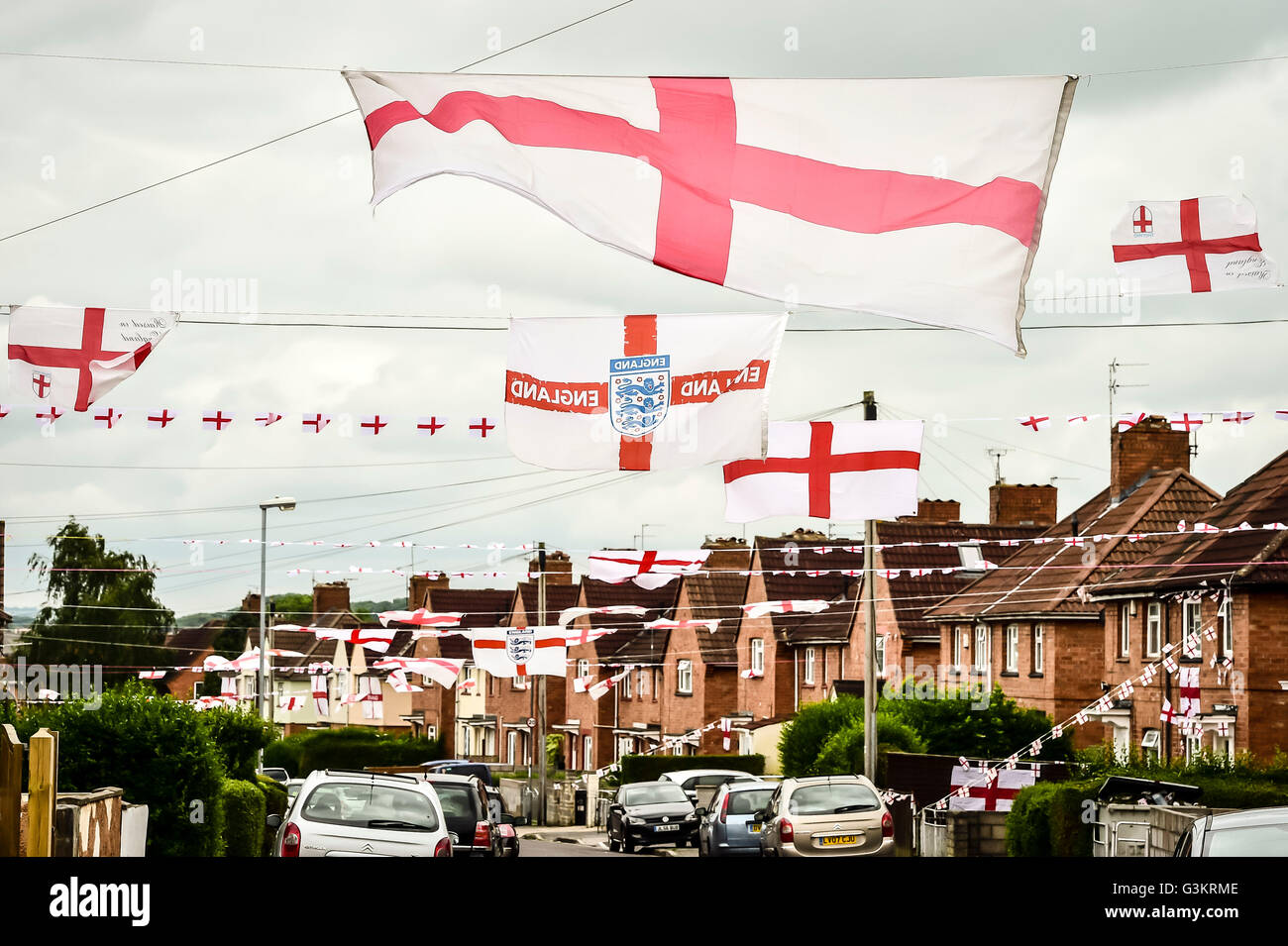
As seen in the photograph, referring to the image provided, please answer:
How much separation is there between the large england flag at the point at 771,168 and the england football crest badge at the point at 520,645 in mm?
33684

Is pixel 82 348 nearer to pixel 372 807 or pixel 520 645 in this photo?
pixel 372 807

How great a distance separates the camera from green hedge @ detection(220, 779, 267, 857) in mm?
20734

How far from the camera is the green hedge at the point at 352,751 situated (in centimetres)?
7150

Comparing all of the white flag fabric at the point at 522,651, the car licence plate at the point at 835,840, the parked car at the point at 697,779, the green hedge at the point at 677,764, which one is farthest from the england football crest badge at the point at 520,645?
the car licence plate at the point at 835,840

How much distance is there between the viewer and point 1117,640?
4028cm

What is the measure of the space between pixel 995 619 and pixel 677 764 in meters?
11.7

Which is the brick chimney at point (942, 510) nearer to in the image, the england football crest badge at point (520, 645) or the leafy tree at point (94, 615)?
the england football crest badge at point (520, 645)

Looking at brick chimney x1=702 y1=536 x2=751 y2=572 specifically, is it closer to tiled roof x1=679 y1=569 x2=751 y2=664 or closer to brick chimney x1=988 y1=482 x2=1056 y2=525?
tiled roof x1=679 y1=569 x2=751 y2=664

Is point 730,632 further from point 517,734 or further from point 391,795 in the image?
point 391,795

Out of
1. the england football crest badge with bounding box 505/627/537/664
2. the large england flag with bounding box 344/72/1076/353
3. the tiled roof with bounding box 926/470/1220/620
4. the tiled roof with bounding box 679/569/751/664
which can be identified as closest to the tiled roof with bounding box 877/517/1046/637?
the tiled roof with bounding box 926/470/1220/620

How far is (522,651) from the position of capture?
42.9m

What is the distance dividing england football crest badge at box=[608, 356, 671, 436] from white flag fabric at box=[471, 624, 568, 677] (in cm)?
2962

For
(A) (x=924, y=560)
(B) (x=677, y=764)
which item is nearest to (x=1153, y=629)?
(A) (x=924, y=560)
